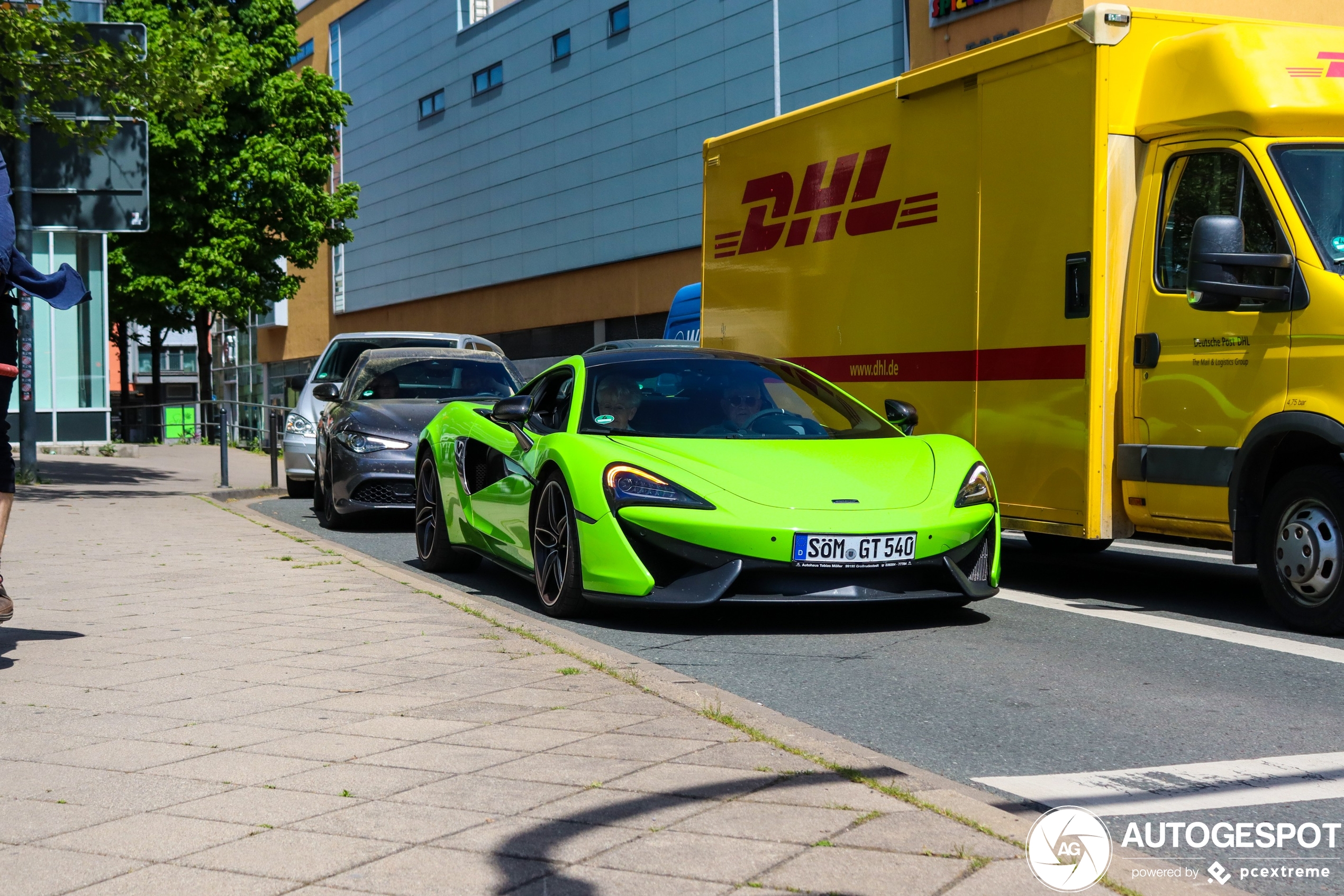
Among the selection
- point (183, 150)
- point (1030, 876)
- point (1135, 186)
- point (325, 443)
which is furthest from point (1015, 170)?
point (183, 150)

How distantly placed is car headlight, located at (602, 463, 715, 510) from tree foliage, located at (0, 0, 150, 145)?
1072cm

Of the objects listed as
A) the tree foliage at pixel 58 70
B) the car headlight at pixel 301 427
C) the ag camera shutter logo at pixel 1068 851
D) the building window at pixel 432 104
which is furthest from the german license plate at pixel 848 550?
the building window at pixel 432 104

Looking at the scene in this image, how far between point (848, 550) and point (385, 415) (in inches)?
244

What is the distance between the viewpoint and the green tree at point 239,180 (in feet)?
97.9

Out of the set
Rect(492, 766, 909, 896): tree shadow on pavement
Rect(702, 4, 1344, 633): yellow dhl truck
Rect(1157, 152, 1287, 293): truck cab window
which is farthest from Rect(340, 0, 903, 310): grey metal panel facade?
Rect(492, 766, 909, 896): tree shadow on pavement

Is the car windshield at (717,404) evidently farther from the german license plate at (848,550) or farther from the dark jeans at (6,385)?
the dark jeans at (6,385)

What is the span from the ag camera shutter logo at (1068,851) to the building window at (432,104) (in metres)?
42.4

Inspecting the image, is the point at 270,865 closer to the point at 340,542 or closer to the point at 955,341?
the point at 955,341

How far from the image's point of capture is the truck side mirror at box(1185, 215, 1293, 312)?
21.6 ft

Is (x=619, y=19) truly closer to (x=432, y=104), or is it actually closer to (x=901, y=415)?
(x=432, y=104)

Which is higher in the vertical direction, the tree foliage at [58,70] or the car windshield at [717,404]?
the tree foliage at [58,70]

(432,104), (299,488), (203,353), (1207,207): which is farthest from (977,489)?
(432,104)

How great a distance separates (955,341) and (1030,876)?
18.8 ft

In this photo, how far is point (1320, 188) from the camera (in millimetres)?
6707
